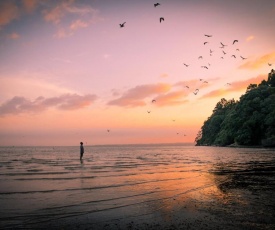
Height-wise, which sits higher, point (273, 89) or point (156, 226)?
point (273, 89)

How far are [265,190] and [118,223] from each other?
34.1 ft

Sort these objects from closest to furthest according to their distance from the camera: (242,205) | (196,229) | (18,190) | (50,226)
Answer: (196,229), (50,226), (242,205), (18,190)

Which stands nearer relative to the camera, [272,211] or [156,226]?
[156,226]

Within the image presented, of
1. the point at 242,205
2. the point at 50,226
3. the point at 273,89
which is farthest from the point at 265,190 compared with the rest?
the point at 273,89

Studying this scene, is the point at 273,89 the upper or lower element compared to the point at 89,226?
upper

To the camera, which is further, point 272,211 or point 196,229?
point 272,211

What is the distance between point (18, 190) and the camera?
1670 cm

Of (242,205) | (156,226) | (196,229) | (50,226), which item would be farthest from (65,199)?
(242,205)

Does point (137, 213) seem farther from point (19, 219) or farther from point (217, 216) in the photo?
point (19, 219)

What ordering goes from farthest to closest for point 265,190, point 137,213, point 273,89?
point 273,89, point 265,190, point 137,213

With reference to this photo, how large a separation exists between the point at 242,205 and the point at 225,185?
19.7 ft

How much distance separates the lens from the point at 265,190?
600 inches

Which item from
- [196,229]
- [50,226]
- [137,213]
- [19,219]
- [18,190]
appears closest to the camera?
[196,229]

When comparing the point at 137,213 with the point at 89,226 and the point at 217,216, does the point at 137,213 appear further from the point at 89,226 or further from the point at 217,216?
the point at 217,216
